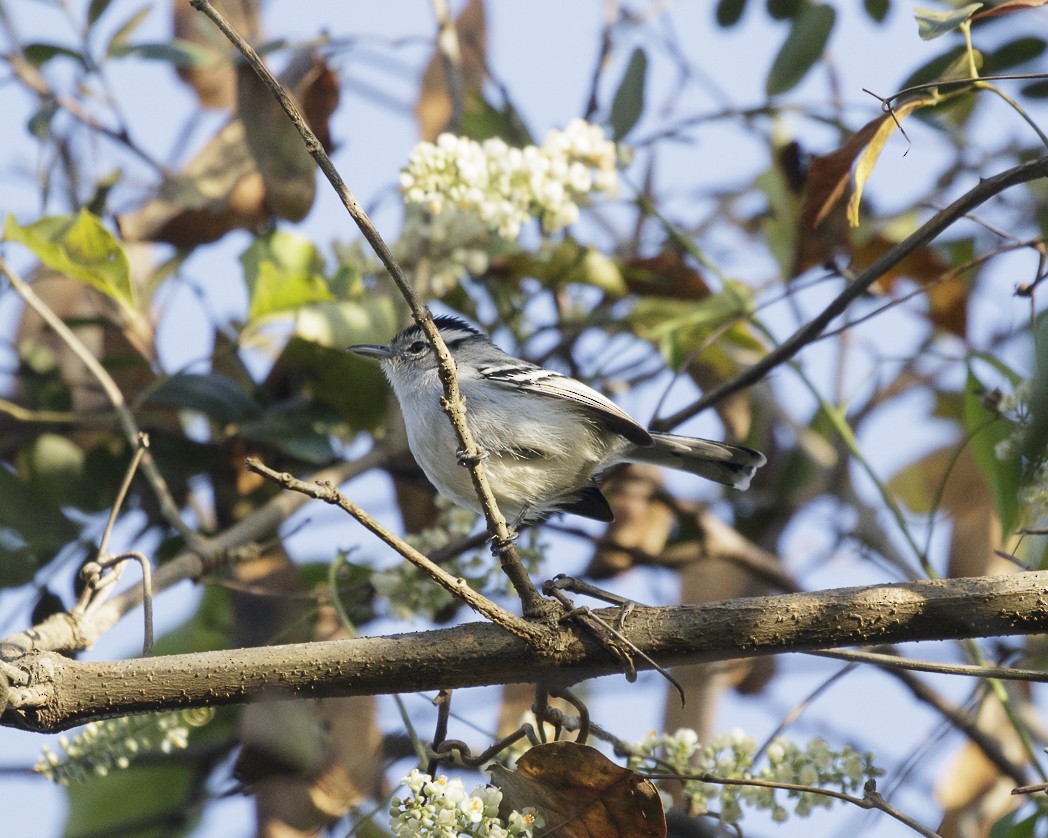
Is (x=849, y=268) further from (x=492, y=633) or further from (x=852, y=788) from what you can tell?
(x=492, y=633)

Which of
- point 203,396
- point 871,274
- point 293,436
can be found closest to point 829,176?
point 871,274

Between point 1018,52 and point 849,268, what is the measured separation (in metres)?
1.36

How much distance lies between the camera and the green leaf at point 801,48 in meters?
4.01

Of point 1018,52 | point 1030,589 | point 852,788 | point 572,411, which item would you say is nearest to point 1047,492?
point 1030,589

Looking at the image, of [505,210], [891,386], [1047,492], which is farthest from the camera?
[891,386]

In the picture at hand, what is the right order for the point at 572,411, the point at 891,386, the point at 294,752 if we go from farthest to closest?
Answer: the point at 891,386
the point at 572,411
the point at 294,752

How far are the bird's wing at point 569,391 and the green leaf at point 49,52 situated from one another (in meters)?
1.91

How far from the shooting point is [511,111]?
4.29 m

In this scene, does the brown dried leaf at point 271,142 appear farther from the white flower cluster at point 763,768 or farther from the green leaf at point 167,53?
the white flower cluster at point 763,768

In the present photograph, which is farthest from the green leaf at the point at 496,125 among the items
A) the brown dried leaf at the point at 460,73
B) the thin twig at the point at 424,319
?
the thin twig at the point at 424,319

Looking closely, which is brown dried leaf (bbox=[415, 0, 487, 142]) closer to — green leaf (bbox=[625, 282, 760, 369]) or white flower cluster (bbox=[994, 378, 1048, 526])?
green leaf (bbox=[625, 282, 760, 369])

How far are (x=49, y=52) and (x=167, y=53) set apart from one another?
0.54 metres

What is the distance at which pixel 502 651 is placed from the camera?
2.22m

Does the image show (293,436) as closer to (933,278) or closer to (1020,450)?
(1020,450)
